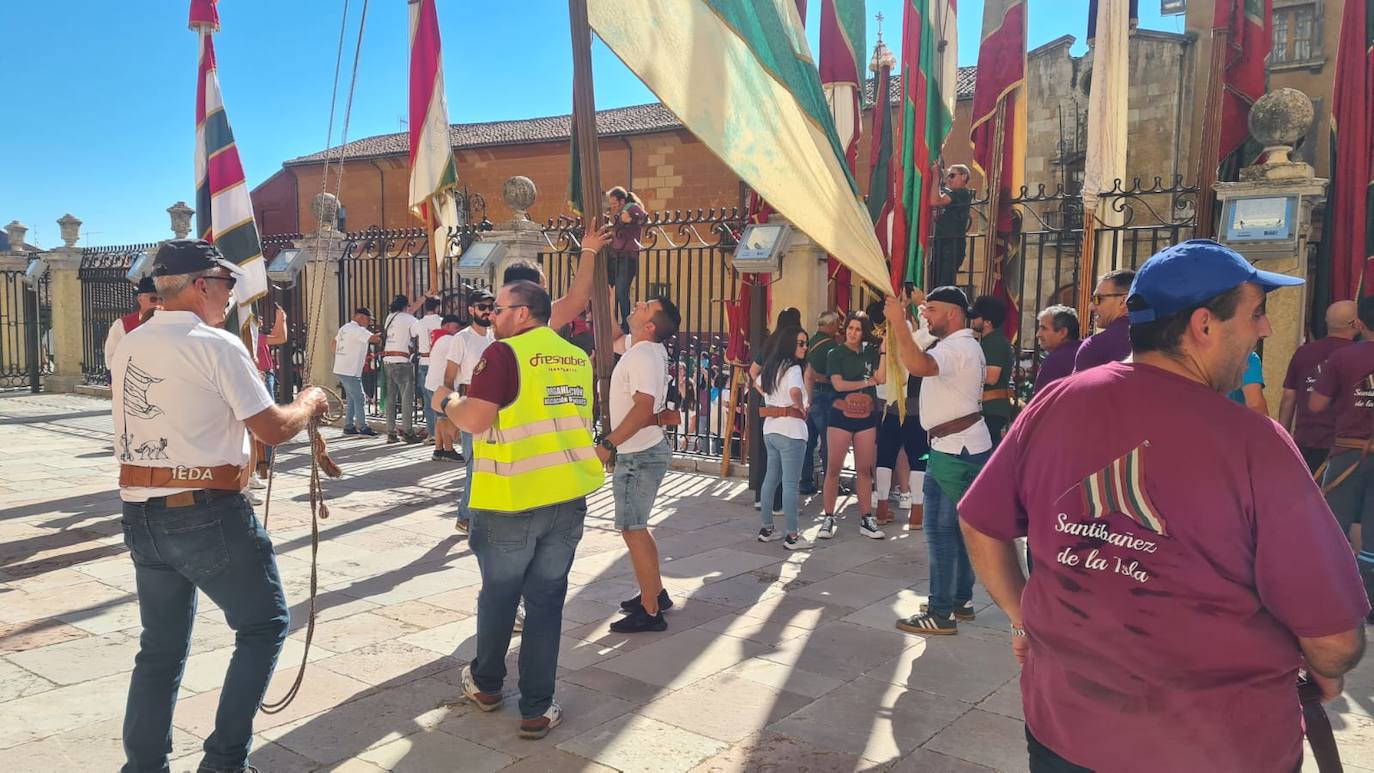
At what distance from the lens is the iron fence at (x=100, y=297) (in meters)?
16.8

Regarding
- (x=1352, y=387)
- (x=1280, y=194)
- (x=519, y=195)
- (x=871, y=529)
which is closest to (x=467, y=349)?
(x=871, y=529)

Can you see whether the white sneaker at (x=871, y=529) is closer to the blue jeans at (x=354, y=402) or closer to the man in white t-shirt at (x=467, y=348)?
the man in white t-shirt at (x=467, y=348)

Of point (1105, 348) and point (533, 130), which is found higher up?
A: point (533, 130)

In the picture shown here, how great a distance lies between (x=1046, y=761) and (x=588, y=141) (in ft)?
7.59

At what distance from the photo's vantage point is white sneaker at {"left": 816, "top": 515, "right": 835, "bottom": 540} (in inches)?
276

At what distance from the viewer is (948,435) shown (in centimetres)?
480

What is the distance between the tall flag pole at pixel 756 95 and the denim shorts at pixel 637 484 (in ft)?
5.45

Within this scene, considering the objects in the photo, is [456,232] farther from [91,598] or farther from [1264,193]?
[1264,193]

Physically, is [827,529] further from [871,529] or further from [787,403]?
[787,403]

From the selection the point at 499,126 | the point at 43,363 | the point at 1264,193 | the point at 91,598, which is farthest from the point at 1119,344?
the point at 499,126

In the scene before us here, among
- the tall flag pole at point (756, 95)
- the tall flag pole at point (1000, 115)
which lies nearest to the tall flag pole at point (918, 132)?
the tall flag pole at point (1000, 115)

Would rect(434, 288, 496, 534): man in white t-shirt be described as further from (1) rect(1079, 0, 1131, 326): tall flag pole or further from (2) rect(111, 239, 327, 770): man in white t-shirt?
(1) rect(1079, 0, 1131, 326): tall flag pole

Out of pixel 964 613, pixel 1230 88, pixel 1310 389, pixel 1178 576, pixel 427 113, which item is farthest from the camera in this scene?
pixel 427 113

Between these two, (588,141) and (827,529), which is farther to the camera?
(827,529)
